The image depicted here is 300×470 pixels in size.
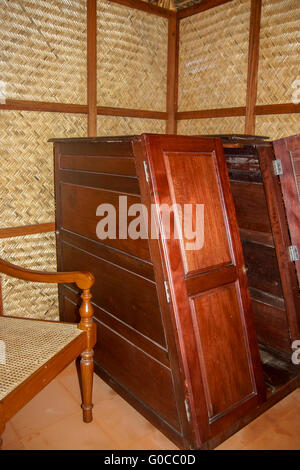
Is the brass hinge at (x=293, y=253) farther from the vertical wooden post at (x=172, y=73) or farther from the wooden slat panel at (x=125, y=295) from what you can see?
the vertical wooden post at (x=172, y=73)

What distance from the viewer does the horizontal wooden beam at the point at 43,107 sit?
2490 millimetres

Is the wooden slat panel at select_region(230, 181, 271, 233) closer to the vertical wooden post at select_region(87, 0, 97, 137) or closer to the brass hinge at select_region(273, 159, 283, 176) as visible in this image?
the brass hinge at select_region(273, 159, 283, 176)

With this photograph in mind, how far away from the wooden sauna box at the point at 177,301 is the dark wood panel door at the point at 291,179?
0.34 m

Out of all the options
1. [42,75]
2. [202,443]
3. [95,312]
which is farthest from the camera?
[42,75]

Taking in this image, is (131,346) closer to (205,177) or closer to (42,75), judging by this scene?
(205,177)

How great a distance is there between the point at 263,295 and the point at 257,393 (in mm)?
708

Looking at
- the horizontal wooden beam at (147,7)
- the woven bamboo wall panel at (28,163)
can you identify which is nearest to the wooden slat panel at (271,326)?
the woven bamboo wall panel at (28,163)

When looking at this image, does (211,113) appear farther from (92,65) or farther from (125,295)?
(125,295)

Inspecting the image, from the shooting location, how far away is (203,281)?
178 centimetres

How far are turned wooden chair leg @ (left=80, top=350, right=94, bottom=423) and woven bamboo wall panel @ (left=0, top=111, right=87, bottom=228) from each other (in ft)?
3.90

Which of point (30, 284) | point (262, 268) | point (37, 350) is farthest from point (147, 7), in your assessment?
point (37, 350)

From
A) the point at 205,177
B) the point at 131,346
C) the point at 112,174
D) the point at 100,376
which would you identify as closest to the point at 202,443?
the point at 131,346
